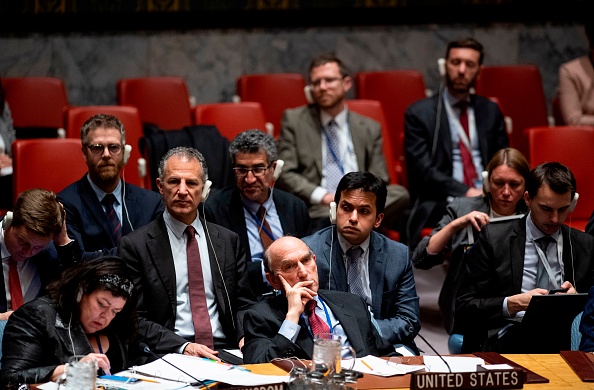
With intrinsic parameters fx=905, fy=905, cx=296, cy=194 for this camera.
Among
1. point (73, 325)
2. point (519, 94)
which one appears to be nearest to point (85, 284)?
point (73, 325)

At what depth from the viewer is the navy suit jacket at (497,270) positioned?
3.44 m

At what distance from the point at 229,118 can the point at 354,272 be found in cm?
174

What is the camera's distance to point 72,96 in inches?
230

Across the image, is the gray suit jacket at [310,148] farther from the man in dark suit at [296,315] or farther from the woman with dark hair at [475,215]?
the man in dark suit at [296,315]

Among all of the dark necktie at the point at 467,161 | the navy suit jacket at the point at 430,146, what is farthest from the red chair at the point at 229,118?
the dark necktie at the point at 467,161

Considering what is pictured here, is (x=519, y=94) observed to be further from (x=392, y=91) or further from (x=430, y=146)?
(x=430, y=146)

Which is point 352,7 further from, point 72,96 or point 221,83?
point 72,96

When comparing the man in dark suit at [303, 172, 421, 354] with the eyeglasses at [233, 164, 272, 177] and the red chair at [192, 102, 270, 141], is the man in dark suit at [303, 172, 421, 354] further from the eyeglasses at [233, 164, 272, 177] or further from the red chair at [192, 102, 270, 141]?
the red chair at [192, 102, 270, 141]

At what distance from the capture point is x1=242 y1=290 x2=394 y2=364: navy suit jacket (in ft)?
9.11

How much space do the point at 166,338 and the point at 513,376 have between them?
1.24 meters

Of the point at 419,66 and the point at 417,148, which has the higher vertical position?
the point at 419,66

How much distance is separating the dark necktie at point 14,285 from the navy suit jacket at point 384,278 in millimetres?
1079

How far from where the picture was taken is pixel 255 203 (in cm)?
394

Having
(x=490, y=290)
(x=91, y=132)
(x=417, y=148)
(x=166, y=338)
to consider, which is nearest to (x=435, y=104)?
(x=417, y=148)
